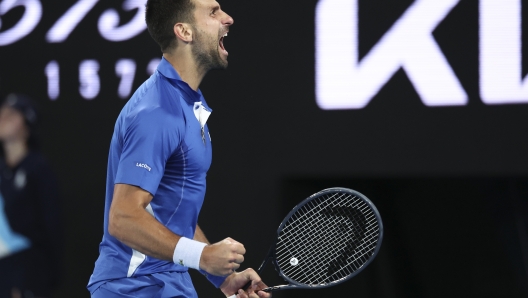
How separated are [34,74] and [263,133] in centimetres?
135

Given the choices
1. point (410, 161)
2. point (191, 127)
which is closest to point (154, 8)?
point (191, 127)

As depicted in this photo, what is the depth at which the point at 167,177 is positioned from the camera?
88.7 inches

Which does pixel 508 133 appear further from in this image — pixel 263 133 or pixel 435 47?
pixel 263 133

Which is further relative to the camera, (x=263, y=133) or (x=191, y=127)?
(x=263, y=133)

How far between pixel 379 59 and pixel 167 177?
1.91 m

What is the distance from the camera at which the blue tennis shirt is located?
2086mm

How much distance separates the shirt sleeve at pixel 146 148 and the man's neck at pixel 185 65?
13.1 inches

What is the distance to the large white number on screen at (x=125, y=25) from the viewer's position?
4.16 meters

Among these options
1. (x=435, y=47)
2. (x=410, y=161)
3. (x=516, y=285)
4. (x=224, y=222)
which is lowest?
(x=516, y=285)

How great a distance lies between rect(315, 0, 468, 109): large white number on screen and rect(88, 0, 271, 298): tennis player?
1423 millimetres

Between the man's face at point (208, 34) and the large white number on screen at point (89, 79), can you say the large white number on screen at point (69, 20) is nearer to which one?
the large white number on screen at point (89, 79)

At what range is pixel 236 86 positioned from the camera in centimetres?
403

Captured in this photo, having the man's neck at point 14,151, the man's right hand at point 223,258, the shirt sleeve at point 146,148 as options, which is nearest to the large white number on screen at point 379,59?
the man's neck at point 14,151

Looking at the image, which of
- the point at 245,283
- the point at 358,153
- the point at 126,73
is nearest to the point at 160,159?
the point at 245,283
